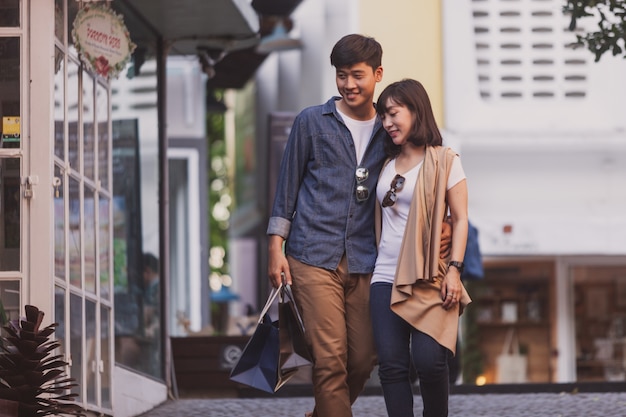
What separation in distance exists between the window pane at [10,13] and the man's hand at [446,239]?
268 cm

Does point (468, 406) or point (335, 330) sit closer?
point (335, 330)

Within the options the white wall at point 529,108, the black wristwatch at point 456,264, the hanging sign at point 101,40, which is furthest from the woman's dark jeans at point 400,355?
the white wall at point 529,108

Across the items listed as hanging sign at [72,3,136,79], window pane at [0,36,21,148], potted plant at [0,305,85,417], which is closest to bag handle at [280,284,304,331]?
potted plant at [0,305,85,417]

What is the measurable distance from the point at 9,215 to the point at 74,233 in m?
1.09

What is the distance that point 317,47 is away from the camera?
23.2 m

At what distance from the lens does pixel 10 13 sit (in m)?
8.88

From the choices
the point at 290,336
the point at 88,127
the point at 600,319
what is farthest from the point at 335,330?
the point at 600,319

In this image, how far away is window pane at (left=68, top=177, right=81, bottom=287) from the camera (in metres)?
9.77

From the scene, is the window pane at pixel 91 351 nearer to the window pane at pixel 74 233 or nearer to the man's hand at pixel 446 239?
the window pane at pixel 74 233

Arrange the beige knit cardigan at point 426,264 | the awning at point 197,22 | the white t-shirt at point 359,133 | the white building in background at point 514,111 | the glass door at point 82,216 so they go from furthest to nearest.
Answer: the white building in background at point 514,111 < the awning at point 197,22 < the glass door at point 82,216 < the white t-shirt at point 359,133 < the beige knit cardigan at point 426,264

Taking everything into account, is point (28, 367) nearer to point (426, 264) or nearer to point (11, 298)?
point (11, 298)

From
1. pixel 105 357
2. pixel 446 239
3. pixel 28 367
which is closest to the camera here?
pixel 446 239

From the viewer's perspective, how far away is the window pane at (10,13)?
886 centimetres

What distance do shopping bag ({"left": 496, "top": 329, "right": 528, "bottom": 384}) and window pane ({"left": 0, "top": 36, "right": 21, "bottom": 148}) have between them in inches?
610
